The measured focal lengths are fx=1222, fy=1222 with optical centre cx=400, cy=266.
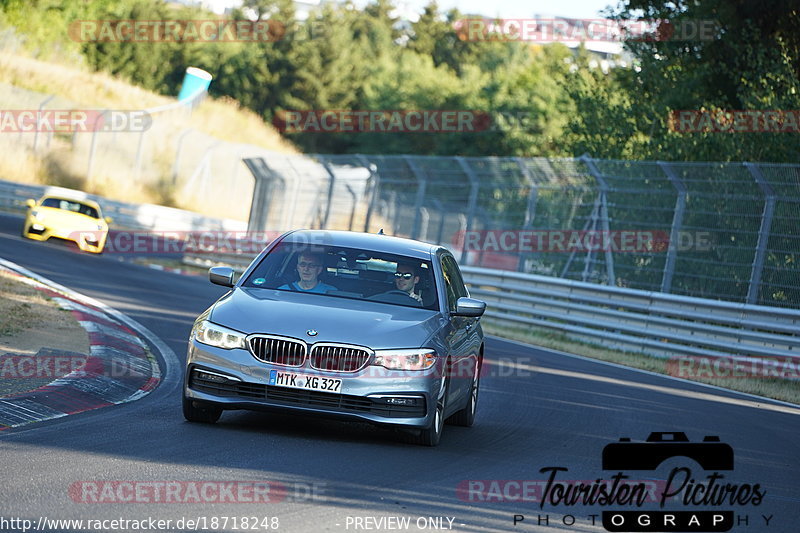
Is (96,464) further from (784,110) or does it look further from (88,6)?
(88,6)

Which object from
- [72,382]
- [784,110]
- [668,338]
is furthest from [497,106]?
[72,382]

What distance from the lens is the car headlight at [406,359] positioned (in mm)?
8141

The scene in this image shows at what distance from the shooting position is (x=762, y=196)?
18.7 m

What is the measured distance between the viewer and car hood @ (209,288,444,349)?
26.7 ft

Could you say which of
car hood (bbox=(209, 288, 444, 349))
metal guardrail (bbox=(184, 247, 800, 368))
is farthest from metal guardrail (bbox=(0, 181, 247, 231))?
car hood (bbox=(209, 288, 444, 349))

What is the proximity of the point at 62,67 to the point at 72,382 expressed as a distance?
53591mm

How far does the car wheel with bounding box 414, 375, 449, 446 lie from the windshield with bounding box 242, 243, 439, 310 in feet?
2.65

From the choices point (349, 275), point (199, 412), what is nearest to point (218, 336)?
point (199, 412)

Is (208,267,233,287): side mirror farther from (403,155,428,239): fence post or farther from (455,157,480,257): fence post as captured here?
(403,155,428,239): fence post

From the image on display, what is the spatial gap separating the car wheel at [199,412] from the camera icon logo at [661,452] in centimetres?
273

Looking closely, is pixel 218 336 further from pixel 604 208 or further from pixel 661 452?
pixel 604 208

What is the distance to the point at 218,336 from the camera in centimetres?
822

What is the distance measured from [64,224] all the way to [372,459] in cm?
2118

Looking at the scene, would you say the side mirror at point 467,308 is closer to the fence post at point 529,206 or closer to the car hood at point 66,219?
the fence post at point 529,206
